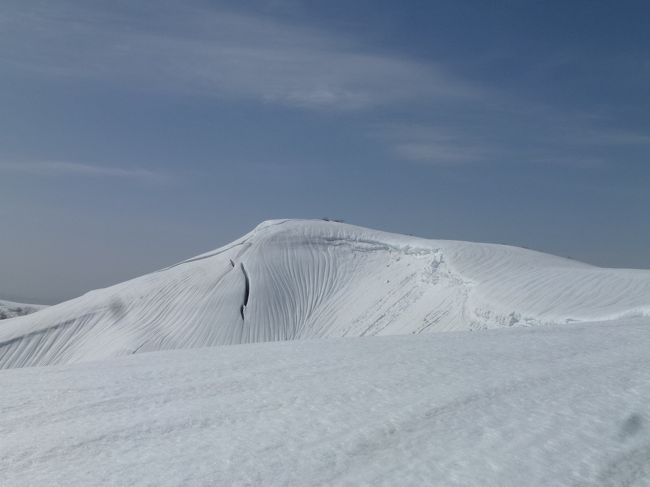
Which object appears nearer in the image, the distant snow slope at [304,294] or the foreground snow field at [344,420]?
the foreground snow field at [344,420]

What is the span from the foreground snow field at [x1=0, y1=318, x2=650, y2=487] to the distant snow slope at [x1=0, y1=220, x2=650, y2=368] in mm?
9319

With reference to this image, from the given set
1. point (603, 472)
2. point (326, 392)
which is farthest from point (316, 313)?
point (603, 472)

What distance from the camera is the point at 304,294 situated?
75.5 ft

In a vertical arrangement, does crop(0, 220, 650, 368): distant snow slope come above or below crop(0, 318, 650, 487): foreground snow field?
below

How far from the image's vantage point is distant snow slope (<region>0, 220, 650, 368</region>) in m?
16.1

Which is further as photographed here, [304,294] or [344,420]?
[304,294]

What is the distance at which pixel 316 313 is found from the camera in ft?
72.6

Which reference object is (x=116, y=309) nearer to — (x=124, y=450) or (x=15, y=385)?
(x=15, y=385)

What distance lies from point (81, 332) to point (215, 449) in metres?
20.9

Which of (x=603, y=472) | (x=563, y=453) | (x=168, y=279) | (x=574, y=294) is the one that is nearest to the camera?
(x=603, y=472)

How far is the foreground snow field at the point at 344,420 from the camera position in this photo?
295 centimetres

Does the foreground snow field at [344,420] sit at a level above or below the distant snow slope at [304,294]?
above

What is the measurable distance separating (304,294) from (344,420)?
19445 mm

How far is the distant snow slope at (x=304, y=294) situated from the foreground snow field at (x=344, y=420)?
932 cm
